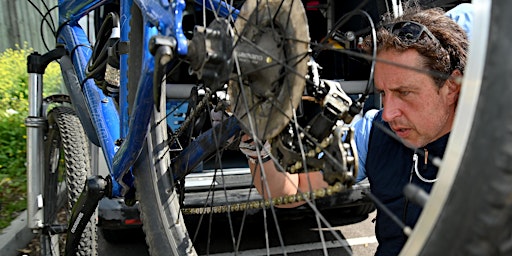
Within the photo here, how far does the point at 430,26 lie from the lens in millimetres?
1564

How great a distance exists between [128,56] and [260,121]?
65 centimetres

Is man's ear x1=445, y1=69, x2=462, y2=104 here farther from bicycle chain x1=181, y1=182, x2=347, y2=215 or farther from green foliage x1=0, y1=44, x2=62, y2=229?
green foliage x1=0, y1=44, x2=62, y2=229

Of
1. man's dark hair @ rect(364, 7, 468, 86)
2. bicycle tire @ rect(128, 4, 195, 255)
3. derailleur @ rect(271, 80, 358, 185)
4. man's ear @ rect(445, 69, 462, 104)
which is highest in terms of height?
man's dark hair @ rect(364, 7, 468, 86)

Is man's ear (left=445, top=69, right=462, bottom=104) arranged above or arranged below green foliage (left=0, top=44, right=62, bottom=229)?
above

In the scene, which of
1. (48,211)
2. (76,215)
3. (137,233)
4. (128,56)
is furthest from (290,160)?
(137,233)

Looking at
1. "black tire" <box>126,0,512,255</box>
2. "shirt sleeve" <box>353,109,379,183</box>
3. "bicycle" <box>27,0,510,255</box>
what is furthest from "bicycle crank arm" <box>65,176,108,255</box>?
"black tire" <box>126,0,512,255</box>

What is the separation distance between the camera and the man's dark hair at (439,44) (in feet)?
4.91

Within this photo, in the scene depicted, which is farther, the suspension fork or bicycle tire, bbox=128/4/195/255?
the suspension fork

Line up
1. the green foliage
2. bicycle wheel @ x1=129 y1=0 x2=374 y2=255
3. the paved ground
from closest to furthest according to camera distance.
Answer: bicycle wheel @ x1=129 y1=0 x2=374 y2=255 < the paved ground < the green foliage

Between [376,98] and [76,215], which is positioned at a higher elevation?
[376,98]

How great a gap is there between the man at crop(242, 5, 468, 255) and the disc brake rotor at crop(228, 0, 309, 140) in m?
0.36

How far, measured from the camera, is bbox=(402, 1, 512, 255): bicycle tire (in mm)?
559

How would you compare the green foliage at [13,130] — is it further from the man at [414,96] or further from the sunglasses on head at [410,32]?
the sunglasses on head at [410,32]

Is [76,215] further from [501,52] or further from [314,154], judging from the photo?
[501,52]
